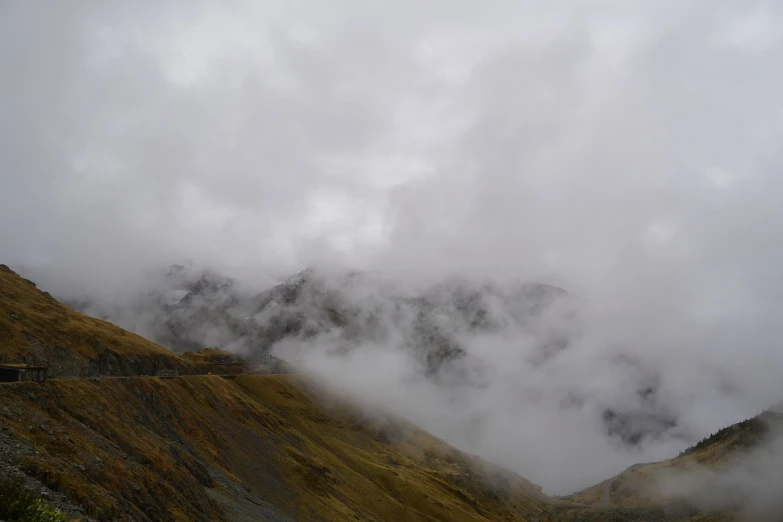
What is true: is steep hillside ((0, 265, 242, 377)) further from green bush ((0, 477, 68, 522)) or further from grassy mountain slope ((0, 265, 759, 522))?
green bush ((0, 477, 68, 522))

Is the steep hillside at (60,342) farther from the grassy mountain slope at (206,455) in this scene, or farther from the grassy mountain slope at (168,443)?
the grassy mountain slope at (206,455)

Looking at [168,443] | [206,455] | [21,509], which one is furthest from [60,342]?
[21,509]

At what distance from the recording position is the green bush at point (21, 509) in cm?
2173

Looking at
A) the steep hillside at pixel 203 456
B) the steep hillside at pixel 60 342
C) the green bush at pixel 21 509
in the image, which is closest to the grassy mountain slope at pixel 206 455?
the steep hillside at pixel 203 456

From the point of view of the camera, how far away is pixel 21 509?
2234cm

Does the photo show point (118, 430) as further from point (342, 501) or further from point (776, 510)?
point (776, 510)

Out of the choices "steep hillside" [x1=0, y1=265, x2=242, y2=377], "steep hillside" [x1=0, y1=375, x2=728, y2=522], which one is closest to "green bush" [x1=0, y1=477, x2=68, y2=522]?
"steep hillside" [x1=0, y1=375, x2=728, y2=522]

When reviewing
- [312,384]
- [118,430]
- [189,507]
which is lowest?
[189,507]

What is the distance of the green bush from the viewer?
21.7 m

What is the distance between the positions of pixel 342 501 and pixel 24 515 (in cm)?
7016

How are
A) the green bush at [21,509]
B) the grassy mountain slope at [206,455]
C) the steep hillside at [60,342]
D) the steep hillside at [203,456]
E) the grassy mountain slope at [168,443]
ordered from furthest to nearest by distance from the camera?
1. the steep hillside at [60,342]
2. the grassy mountain slope at [206,455]
3. the grassy mountain slope at [168,443]
4. the steep hillside at [203,456]
5. the green bush at [21,509]

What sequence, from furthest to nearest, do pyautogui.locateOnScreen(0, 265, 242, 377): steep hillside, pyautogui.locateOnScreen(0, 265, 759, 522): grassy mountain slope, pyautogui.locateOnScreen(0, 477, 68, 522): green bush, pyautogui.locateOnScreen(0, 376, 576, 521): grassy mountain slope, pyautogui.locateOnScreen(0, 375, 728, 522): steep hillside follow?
pyautogui.locateOnScreen(0, 265, 242, 377): steep hillside, pyautogui.locateOnScreen(0, 376, 576, 521): grassy mountain slope, pyautogui.locateOnScreen(0, 265, 759, 522): grassy mountain slope, pyautogui.locateOnScreen(0, 375, 728, 522): steep hillside, pyautogui.locateOnScreen(0, 477, 68, 522): green bush

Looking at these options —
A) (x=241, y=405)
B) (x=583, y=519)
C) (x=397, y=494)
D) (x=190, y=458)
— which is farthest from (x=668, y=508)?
(x=190, y=458)

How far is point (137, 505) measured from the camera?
1491 inches
